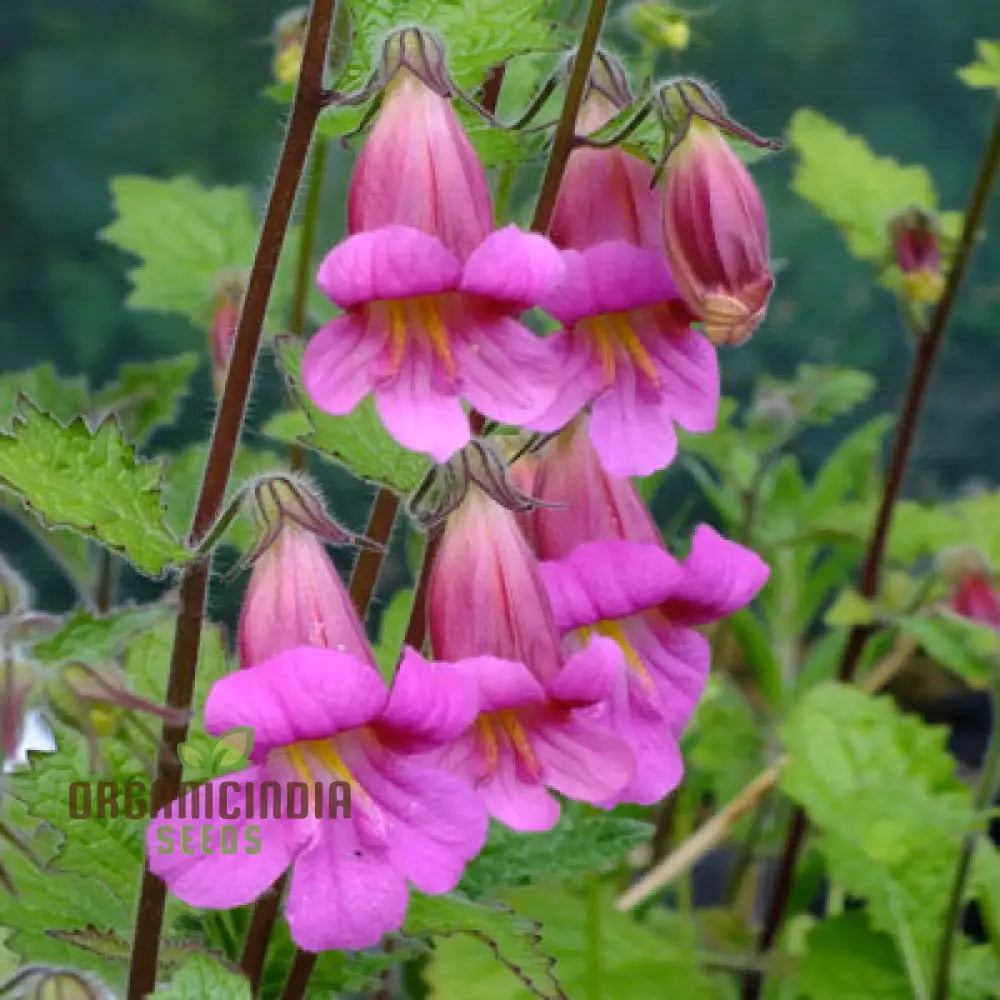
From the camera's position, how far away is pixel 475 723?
25.9 inches

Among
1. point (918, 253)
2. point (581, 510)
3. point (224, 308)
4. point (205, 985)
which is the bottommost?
point (205, 985)

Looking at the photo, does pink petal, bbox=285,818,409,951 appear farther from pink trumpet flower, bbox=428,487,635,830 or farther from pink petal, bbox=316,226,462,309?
pink petal, bbox=316,226,462,309

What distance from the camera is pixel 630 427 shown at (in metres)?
0.71

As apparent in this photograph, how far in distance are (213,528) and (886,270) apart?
0.85 metres

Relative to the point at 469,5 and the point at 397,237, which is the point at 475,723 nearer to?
the point at 397,237

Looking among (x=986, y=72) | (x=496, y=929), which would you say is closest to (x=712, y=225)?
(x=496, y=929)

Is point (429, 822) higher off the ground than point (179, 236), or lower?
lower

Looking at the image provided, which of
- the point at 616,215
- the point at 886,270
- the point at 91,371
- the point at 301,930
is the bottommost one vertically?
the point at 301,930

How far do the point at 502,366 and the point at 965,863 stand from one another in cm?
74

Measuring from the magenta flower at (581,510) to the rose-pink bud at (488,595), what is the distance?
50 mm

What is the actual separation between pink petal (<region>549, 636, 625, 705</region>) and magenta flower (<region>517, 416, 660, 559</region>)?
10 centimetres

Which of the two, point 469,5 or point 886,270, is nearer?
point 469,5

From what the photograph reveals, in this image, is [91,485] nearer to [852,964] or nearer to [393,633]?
[393,633]

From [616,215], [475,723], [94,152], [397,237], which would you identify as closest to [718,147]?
[616,215]
